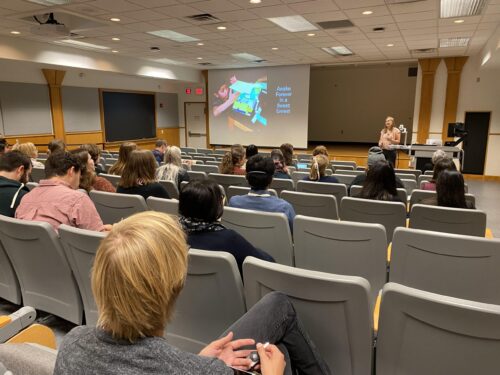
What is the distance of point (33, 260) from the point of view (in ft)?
7.11

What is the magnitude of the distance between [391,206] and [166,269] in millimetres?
2316

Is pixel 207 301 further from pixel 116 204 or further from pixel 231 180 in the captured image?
pixel 231 180

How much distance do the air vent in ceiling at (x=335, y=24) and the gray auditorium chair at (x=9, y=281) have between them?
5.99m

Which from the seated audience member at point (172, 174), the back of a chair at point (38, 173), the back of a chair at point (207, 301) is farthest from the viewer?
the back of a chair at point (38, 173)

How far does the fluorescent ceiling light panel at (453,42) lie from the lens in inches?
298

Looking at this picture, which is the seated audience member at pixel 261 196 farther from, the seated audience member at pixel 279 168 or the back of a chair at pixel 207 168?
the back of a chair at pixel 207 168

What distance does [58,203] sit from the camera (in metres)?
2.22

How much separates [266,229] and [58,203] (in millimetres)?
1331

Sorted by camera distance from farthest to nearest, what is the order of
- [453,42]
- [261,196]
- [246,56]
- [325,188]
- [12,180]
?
1. [246,56]
2. [453,42]
3. [325,188]
4. [261,196]
5. [12,180]

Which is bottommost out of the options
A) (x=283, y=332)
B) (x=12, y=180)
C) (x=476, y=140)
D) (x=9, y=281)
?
(x=9, y=281)

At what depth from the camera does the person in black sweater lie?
1706 mm

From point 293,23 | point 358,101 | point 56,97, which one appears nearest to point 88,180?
point 293,23

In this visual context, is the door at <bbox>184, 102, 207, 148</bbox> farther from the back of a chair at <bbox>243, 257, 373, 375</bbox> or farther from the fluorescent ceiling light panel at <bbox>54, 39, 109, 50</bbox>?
the back of a chair at <bbox>243, 257, 373, 375</bbox>

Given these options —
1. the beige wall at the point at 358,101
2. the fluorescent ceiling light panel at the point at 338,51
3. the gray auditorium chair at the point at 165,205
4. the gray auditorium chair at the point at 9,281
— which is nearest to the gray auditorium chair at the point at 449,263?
the gray auditorium chair at the point at 165,205
